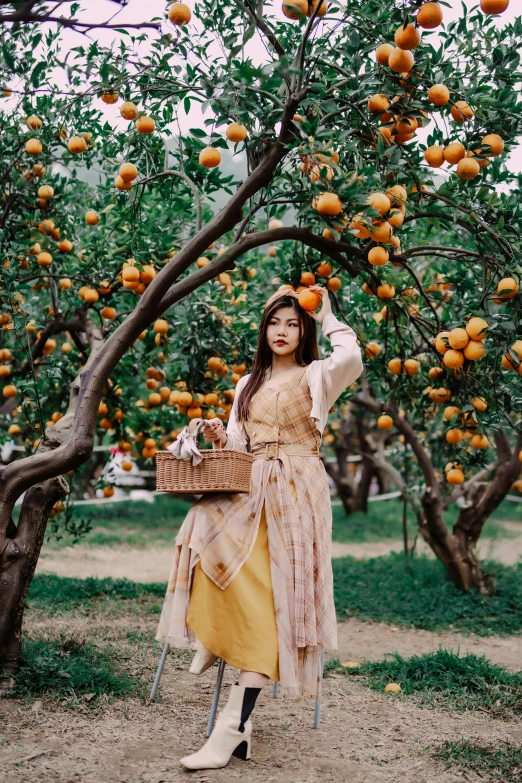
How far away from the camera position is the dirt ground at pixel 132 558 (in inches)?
287

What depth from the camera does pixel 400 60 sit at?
9.03 ft

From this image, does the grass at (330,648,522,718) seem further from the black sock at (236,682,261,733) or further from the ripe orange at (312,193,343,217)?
the ripe orange at (312,193,343,217)

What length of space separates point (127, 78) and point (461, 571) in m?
4.48

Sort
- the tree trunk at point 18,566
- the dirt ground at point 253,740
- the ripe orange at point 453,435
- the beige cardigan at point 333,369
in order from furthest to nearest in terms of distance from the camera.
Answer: the ripe orange at point 453,435 < the tree trunk at point 18,566 < the beige cardigan at point 333,369 < the dirt ground at point 253,740

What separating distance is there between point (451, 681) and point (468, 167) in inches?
95.8

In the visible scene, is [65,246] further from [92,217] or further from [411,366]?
[411,366]

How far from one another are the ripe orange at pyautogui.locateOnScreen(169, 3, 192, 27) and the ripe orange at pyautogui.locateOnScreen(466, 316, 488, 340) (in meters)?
1.70

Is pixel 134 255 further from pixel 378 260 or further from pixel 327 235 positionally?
pixel 378 260

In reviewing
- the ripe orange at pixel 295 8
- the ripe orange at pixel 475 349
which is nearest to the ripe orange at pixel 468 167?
the ripe orange at pixel 475 349

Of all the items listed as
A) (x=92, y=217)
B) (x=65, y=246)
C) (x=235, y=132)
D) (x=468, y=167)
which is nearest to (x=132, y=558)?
(x=65, y=246)

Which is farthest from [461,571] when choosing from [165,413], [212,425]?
[212,425]

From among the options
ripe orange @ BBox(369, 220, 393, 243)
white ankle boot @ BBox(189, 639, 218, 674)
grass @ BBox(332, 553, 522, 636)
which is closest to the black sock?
white ankle boot @ BBox(189, 639, 218, 674)

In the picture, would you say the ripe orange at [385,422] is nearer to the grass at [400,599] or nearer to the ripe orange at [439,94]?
the grass at [400,599]

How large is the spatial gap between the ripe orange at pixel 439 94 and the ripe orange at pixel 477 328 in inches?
33.7
